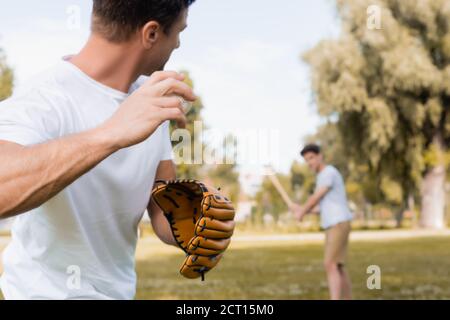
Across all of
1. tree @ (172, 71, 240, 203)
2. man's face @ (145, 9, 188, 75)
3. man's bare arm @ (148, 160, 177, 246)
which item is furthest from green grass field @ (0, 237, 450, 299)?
tree @ (172, 71, 240, 203)

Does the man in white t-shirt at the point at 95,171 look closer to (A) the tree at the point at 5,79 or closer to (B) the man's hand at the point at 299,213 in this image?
(B) the man's hand at the point at 299,213

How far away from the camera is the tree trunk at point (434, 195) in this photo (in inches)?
1475

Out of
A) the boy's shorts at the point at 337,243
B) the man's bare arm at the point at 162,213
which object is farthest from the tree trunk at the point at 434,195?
the man's bare arm at the point at 162,213

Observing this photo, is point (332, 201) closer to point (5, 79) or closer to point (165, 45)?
Answer: point (165, 45)

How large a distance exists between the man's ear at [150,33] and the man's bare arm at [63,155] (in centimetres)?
59

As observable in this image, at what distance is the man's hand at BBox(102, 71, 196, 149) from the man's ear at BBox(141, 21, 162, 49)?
0.47 m

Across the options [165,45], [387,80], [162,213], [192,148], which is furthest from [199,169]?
[165,45]

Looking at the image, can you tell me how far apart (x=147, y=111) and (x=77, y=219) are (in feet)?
2.17

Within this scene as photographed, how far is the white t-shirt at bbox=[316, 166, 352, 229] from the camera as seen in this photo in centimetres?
911

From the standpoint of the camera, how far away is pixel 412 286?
11445 mm

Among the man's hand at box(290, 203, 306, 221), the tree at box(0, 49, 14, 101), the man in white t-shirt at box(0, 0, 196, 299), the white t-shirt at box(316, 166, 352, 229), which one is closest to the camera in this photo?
the man in white t-shirt at box(0, 0, 196, 299)

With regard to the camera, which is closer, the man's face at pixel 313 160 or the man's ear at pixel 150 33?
the man's ear at pixel 150 33

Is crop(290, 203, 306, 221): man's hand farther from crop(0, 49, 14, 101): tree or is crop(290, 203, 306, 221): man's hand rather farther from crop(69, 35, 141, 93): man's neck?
crop(0, 49, 14, 101): tree
